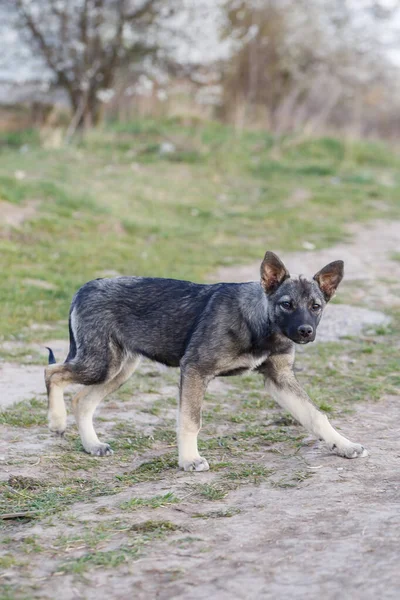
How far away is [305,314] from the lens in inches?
188

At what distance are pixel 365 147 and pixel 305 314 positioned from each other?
14.7 m

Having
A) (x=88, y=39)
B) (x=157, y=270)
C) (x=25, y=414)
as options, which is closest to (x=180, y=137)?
(x=88, y=39)

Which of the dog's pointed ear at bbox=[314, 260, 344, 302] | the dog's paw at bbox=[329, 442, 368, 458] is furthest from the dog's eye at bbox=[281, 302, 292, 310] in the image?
the dog's paw at bbox=[329, 442, 368, 458]

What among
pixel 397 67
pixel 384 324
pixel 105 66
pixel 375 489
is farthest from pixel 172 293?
pixel 397 67

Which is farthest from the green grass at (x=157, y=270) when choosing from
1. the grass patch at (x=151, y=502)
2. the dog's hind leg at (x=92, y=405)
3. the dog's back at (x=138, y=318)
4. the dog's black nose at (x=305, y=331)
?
the dog's black nose at (x=305, y=331)

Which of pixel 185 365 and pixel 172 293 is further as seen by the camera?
pixel 172 293

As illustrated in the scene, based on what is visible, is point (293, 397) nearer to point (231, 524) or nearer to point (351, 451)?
point (351, 451)

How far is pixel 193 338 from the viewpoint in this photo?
198 inches

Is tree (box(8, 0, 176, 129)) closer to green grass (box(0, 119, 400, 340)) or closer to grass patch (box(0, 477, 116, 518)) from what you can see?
green grass (box(0, 119, 400, 340))

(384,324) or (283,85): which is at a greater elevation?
(283,85)

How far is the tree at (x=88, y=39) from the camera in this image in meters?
18.6

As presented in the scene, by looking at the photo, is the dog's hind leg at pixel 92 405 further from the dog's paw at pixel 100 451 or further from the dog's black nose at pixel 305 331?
the dog's black nose at pixel 305 331

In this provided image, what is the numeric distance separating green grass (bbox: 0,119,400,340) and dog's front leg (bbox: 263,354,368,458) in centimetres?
321

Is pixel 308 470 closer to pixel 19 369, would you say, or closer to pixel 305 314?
pixel 305 314
